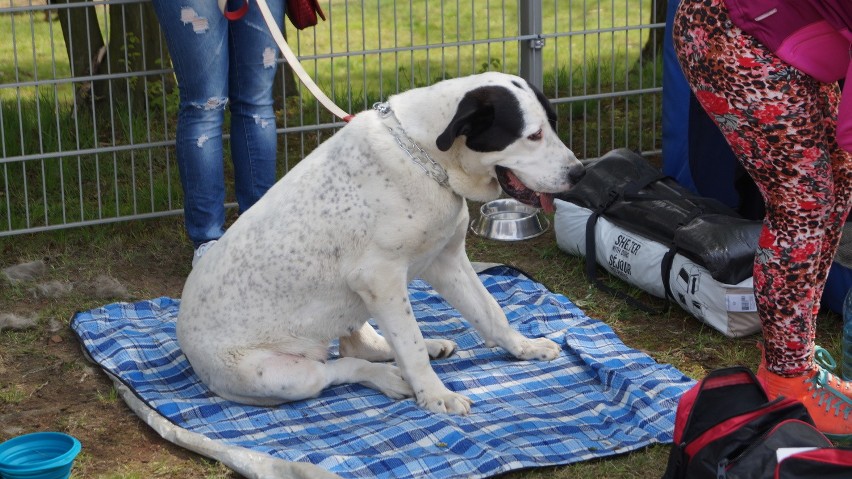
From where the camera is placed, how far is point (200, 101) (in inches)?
200

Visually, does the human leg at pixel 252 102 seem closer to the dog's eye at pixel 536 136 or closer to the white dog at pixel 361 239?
the white dog at pixel 361 239

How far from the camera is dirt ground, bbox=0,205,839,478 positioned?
12.9ft

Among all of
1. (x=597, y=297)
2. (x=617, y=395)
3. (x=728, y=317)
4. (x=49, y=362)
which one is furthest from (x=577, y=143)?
(x=49, y=362)

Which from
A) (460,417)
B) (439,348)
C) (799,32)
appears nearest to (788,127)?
(799,32)

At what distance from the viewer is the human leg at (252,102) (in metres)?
5.05

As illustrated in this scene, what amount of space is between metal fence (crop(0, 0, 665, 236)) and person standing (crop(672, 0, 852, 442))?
9.05 feet

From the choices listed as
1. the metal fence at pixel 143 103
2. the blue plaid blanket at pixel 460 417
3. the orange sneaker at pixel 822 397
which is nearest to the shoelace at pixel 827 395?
the orange sneaker at pixel 822 397

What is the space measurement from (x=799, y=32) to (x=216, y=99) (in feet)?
8.87

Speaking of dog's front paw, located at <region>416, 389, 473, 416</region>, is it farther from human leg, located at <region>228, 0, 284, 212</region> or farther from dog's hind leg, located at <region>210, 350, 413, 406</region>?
human leg, located at <region>228, 0, 284, 212</region>

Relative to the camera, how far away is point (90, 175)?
649 centimetres

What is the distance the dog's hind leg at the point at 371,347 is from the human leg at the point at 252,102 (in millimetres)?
1267

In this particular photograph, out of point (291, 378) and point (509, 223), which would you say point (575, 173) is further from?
point (509, 223)

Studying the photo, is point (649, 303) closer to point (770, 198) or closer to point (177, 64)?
point (770, 198)

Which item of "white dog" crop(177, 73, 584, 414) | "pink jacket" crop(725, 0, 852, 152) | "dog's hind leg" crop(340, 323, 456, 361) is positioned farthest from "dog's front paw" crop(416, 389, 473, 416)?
"pink jacket" crop(725, 0, 852, 152)
